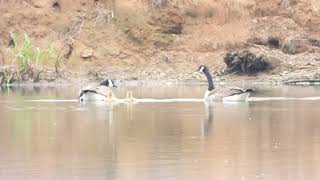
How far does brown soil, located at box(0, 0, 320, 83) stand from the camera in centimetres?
3659

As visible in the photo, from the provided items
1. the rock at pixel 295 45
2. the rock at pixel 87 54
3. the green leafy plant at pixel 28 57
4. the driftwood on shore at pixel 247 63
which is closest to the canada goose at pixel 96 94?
the green leafy plant at pixel 28 57

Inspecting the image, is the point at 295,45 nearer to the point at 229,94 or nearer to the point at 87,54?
the point at 87,54

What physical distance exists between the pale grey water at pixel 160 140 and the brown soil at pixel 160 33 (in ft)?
39.2

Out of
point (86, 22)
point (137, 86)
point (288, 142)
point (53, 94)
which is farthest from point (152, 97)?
point (86, 22)

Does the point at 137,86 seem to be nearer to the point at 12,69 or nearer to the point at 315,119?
the point at 12,69

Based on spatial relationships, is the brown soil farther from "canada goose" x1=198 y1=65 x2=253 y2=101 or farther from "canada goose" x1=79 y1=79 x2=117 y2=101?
"canada goose" x1=198 y1=65 x2=253 y2=101

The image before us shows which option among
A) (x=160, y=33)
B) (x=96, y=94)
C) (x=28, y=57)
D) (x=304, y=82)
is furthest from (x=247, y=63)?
(x=96, y=94)

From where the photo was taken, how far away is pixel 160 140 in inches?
596


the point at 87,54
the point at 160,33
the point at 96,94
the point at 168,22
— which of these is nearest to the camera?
the point at 96,94

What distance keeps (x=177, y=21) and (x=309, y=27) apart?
16.8 feet

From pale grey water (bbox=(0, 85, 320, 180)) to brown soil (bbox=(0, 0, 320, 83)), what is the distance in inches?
471

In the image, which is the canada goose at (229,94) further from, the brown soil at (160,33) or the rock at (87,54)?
the rock at (87,54)

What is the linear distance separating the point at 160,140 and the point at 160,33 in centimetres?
2460

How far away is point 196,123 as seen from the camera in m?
18.0
